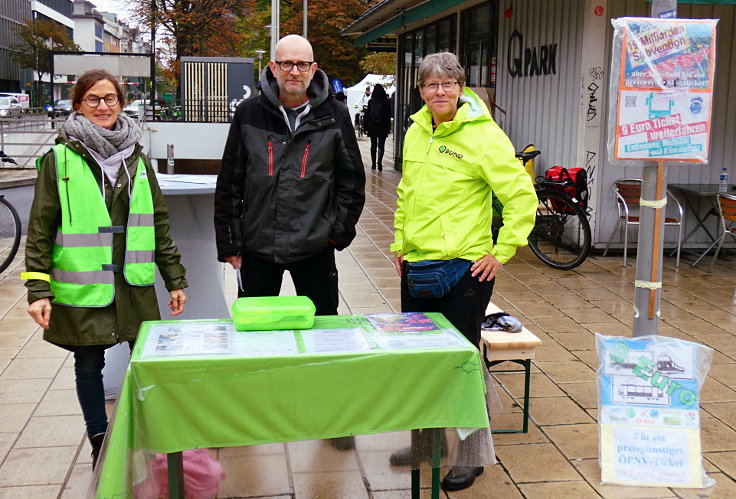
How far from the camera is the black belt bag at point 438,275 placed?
148 inches

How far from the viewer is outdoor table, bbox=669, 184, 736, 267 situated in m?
8.82

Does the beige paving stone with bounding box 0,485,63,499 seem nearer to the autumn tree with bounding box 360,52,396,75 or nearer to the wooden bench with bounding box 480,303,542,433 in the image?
the wooden bench with bounding box 480,303,542,433

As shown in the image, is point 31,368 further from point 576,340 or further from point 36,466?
point 576,340

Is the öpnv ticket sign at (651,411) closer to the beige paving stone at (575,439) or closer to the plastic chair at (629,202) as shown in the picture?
the beige paving stone at (575,439)

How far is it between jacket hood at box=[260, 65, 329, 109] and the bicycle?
518 centimetres

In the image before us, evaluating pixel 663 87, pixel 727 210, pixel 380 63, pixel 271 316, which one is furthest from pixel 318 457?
pixel 380 63

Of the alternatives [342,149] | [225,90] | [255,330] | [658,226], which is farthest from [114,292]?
[225,90]

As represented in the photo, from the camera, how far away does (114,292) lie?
3.65 m

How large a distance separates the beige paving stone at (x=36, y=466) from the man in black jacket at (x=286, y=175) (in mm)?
1191

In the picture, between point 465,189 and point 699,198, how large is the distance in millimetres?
6507

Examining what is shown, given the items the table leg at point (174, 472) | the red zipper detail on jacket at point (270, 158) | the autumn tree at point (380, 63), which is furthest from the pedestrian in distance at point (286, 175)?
the autumn tree at point (380, 63)

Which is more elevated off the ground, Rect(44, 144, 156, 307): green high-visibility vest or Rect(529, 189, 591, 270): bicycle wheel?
Rect(44, 144, 156, 307): green high-visibility vest

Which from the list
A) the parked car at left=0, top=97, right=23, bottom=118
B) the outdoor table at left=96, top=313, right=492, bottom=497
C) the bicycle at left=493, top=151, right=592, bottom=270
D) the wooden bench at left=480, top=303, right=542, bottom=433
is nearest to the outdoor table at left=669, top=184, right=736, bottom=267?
the bicycle at left=493, top=151, right=592, bottom=270

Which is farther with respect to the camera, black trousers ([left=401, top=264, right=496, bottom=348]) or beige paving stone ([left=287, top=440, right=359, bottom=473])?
black trousers ([left=401, top=264, right=496, bottom=348])
